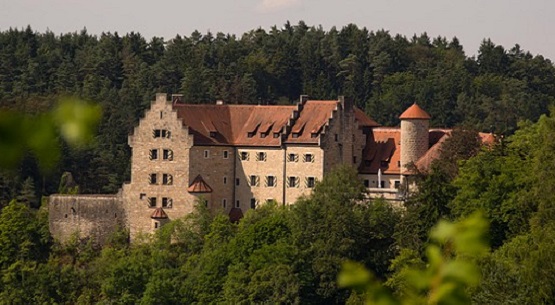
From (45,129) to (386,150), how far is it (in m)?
59.9

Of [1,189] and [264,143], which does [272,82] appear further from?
[264,143]

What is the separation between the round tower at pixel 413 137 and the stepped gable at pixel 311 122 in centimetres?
306

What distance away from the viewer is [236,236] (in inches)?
2363

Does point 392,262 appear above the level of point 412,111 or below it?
below

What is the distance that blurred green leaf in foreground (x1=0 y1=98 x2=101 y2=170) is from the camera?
12.4 ft

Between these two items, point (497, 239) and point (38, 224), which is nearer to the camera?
point (497, 239)

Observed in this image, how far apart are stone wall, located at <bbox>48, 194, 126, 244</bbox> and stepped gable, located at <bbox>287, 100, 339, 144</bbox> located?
7.85m

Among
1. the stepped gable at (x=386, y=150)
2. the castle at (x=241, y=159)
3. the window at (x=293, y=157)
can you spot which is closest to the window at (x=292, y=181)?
the castle at (x=241, y=159)

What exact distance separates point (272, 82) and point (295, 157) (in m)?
53.1

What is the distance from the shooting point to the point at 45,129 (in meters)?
3.84

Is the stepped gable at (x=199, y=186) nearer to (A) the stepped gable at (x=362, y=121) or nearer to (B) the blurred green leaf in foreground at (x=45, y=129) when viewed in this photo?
(A) the stepped gable at (x=362, y=121)

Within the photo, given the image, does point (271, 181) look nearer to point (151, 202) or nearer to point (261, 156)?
point (261, 156)

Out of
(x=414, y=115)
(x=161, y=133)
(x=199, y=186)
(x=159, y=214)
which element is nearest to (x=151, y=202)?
(x=159, y=214)

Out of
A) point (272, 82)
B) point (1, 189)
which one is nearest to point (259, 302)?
point (1, 189)
